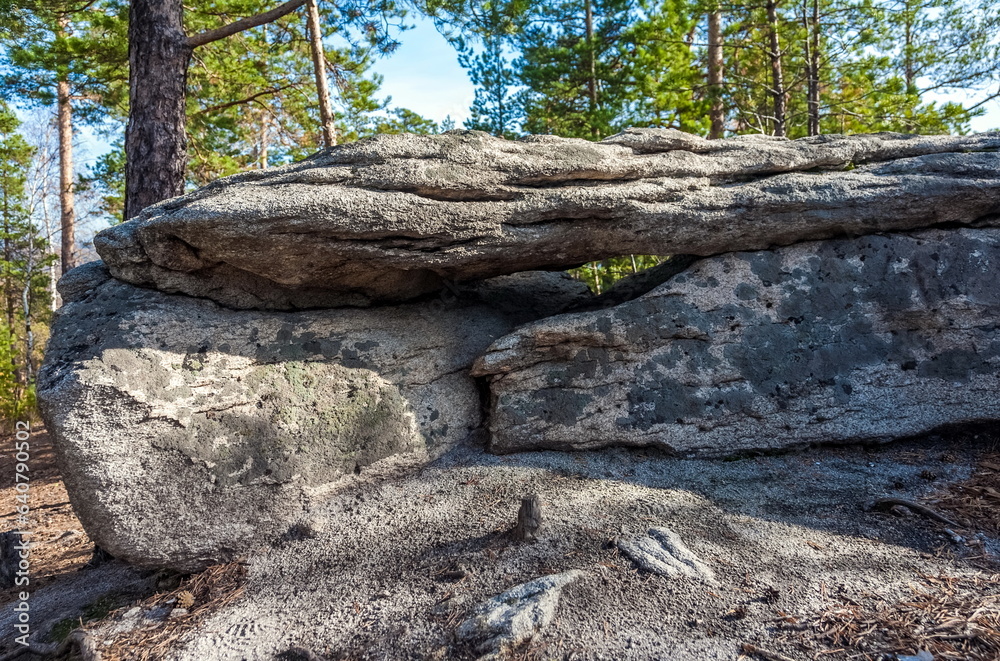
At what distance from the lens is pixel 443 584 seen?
10.3 feet

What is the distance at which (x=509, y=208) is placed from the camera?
4.46m

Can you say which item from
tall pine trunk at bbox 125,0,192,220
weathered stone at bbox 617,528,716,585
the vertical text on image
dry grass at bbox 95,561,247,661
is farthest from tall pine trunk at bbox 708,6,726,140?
the vertical text on image

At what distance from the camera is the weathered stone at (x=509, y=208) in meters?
4.07

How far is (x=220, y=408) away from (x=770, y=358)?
14.3ft

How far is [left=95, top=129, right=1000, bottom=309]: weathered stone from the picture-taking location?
4.07 metres

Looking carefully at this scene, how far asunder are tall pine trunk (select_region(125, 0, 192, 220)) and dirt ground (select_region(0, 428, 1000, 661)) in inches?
153

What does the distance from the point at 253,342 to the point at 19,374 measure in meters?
22.1

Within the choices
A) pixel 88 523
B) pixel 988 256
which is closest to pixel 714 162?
pixel 988 256

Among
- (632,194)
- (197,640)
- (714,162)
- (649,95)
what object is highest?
(649,95)

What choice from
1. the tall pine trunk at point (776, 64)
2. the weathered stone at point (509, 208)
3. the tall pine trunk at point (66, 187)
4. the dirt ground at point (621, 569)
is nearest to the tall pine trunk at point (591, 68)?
the tall pine trunk at point (776, 64)

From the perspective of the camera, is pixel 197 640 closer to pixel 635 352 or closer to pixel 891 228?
pixel 635 352

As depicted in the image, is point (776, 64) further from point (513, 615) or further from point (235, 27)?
point (513, 615)

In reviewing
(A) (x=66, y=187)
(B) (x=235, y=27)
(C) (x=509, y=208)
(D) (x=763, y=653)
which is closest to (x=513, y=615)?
(D) (x=763, y=653)

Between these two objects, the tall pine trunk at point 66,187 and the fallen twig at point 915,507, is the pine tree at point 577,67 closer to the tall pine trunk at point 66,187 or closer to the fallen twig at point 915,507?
the fallen twig at point 915,507
